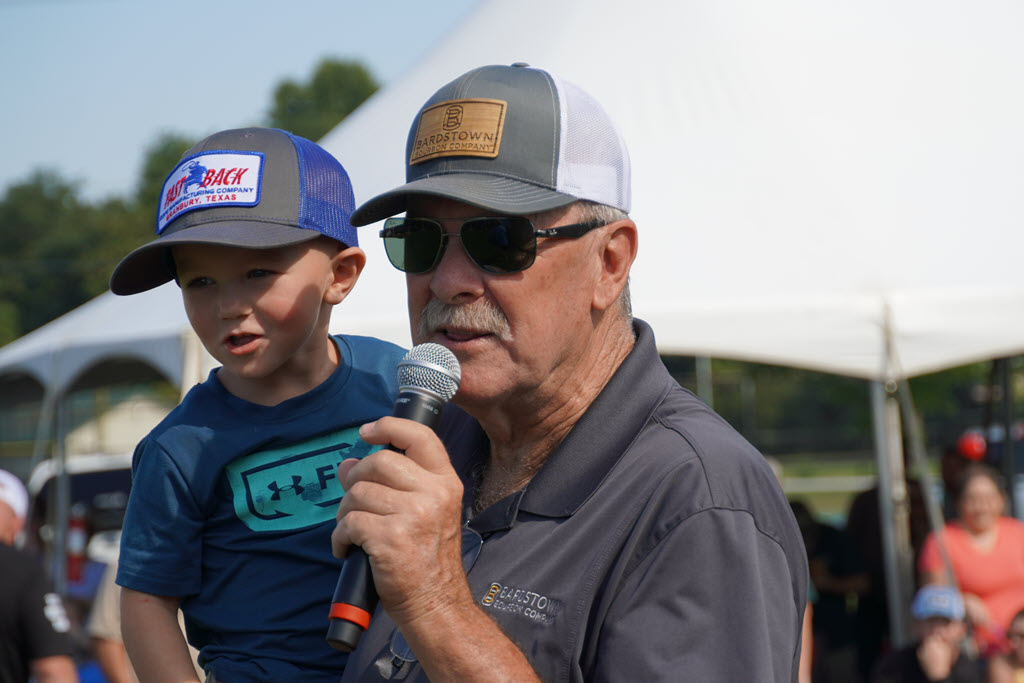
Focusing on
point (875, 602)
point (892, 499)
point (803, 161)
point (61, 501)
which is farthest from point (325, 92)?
point (892, 499)

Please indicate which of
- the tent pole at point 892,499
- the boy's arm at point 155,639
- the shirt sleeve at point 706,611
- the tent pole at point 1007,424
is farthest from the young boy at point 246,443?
the tent pole at point 1007,424

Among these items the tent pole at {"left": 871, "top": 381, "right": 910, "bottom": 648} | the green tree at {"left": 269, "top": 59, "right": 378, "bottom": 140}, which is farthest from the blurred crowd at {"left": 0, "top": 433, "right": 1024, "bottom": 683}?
the green tree at {"left": 269, "top": 59, "right": 378, "bottom": 140}

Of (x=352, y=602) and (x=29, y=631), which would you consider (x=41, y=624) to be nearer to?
(x=29, y=631)

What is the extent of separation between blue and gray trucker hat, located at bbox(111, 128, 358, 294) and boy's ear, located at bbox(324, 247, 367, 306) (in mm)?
31

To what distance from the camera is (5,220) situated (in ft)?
259

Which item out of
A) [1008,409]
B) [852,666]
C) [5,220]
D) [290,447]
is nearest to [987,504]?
[852,666]

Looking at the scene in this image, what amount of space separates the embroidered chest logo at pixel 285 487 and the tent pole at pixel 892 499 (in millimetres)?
3914

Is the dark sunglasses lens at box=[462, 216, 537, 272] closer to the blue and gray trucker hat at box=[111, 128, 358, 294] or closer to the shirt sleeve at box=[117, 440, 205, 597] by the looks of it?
the blue and gray trucker hat at box=[111, 128, 358, 294]

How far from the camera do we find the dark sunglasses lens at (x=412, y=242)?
6.17ft

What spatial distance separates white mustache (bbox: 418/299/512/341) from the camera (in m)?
1.83

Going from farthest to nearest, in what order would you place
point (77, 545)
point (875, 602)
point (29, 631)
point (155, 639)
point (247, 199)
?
point (77, 545)
point (875, 602)
point (29, 631)
point (247, 199)
point (155, 639)

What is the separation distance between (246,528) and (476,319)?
0.75 metres

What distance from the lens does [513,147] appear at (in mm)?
1780

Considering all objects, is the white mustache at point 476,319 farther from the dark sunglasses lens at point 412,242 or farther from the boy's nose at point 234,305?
the boy's nose at point 234,305
